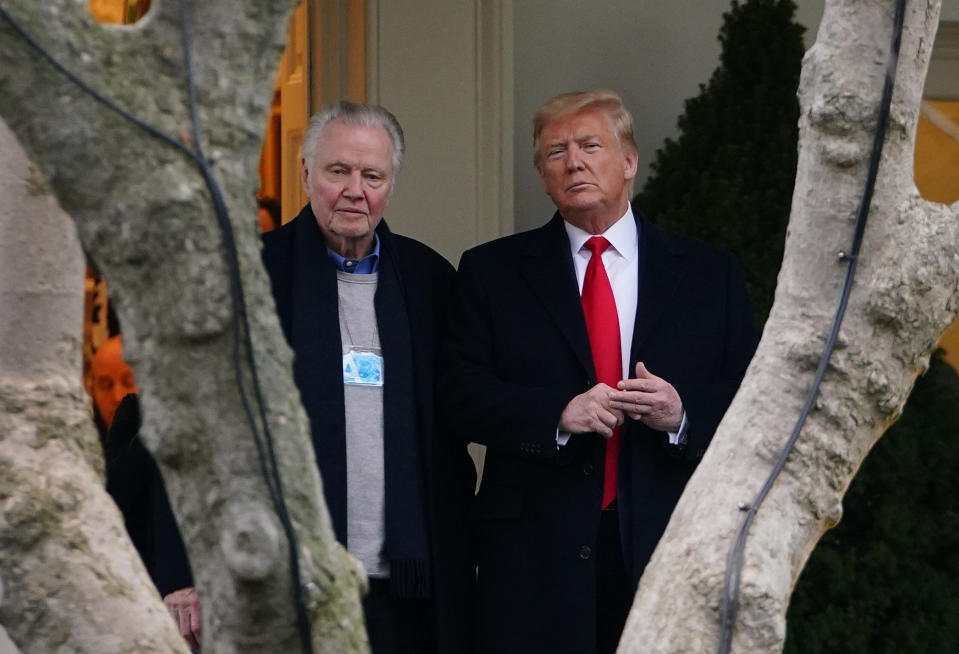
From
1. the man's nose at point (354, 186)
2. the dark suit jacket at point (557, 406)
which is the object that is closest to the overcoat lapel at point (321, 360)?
the man's nose at point (354, 186)

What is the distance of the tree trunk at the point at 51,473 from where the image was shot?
221 centimetres

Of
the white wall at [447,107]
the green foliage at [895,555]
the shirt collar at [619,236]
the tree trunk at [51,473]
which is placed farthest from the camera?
the white wall at [447,107]

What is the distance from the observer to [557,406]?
11.2 ft

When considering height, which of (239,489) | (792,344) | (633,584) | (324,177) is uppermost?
(324,177)

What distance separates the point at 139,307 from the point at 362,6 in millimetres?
3465

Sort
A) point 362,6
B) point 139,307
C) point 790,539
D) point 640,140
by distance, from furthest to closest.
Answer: point 640,140 → point 362,6 → point 790,539 → point 139,307

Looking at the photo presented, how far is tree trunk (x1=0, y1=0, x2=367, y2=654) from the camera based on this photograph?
188cm

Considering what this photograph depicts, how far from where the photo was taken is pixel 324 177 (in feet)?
11.6

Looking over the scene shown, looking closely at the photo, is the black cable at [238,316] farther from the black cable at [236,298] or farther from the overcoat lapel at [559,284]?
the overcoat lapel at [559,284]

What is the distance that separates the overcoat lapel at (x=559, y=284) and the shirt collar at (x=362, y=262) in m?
0.33

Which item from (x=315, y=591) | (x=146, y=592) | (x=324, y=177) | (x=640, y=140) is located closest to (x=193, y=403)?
(x=315, y=591)

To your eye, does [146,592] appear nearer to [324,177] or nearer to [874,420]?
[874,420]

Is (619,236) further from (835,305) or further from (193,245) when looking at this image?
(193,245)

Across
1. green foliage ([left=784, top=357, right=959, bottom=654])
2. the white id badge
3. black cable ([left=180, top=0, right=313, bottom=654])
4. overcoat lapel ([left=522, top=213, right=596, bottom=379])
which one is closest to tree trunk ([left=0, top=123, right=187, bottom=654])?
black cable ([left=180, top=0, right=313, bottom=654])
